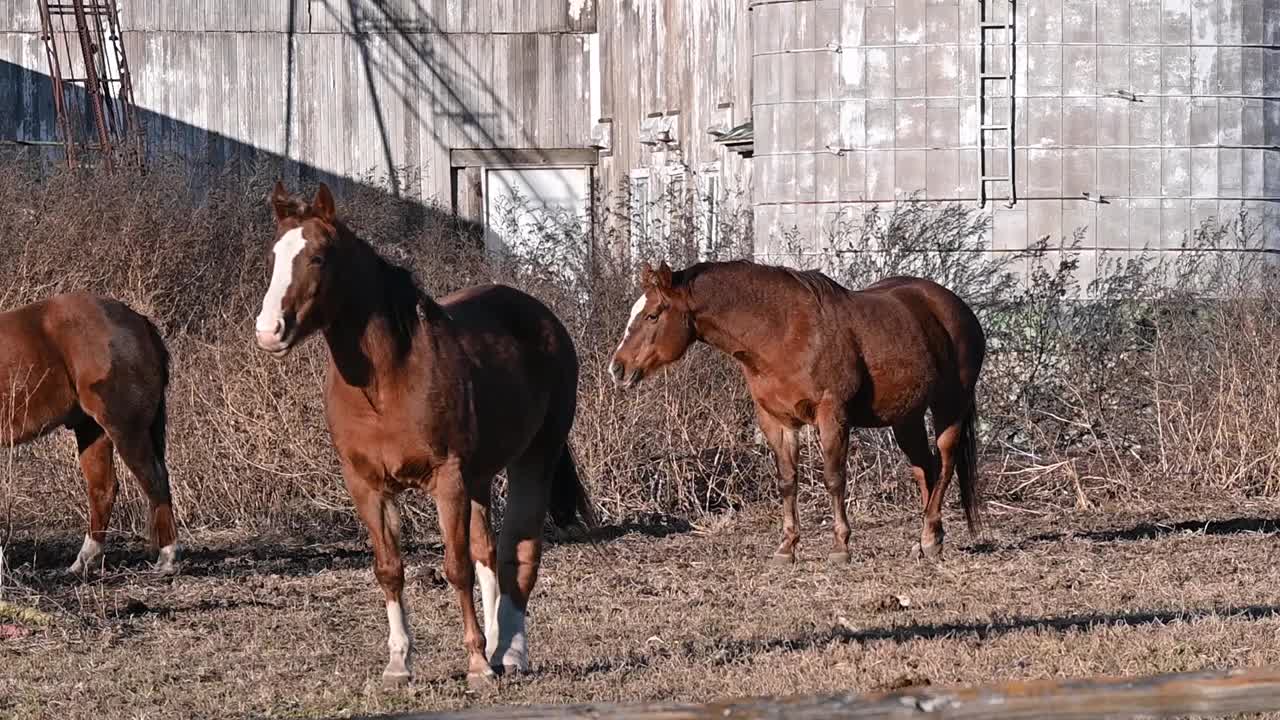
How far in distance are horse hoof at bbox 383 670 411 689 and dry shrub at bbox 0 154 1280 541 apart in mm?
4323

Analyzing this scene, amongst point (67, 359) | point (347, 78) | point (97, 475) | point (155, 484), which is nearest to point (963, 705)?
point (155, 484)

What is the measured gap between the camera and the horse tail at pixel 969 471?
11.2 m

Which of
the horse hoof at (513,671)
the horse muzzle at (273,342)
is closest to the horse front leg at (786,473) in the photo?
the horse hoof at (513,671)

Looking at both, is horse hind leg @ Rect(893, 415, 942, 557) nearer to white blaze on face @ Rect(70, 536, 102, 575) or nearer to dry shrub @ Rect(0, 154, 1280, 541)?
dry shrub @ Rect(0, 154, 1280, 541)

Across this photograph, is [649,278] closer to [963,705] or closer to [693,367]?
[693,367]

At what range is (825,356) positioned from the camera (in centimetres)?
1044

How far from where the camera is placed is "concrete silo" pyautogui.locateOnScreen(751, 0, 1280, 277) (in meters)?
15.7

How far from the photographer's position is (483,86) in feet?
93.6

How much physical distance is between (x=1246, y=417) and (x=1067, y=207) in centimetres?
303

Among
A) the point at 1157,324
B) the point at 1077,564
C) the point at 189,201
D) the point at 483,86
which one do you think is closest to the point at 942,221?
the point at 1157,324

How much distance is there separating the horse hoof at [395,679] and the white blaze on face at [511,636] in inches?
15.4

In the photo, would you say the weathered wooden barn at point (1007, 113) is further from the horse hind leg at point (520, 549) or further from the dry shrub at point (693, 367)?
the horse hind leg at point (520, 549)

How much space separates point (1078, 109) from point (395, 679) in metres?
10.5

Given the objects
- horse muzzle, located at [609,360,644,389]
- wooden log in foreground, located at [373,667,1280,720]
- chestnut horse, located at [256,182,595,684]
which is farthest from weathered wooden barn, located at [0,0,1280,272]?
wooden log in foreground, located at [373,667,1280,720]
